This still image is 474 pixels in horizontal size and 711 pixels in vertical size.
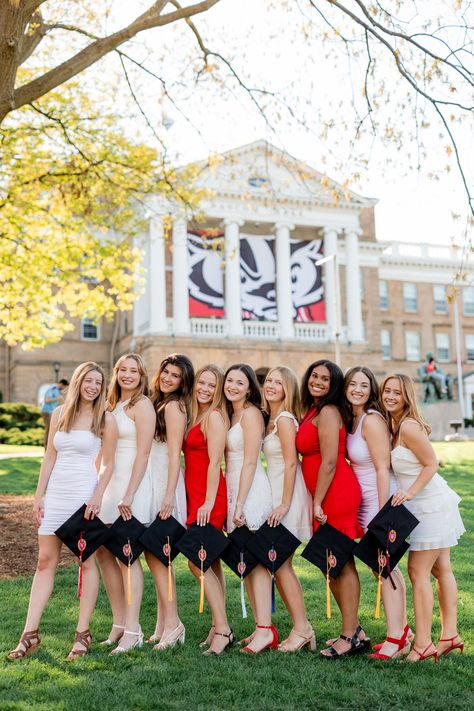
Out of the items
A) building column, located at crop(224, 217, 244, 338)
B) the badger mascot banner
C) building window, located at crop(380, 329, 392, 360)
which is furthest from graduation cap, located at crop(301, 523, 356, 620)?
building window, located at crop(380, 329, 392, 360)

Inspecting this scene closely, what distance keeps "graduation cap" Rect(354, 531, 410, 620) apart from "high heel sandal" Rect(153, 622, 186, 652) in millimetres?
1408

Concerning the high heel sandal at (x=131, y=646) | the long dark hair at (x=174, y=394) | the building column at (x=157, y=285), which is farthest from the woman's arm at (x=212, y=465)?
the building column at (x=157, y=285)

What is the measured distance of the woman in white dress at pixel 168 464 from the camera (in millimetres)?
5430

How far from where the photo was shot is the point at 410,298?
5531 cm

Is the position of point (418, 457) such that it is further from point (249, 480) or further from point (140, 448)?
point (140, 448)

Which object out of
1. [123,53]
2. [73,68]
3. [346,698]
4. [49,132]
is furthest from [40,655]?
[49,132]

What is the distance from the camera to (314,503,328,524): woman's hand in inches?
207

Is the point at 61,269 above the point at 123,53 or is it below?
below

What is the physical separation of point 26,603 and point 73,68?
233 inches

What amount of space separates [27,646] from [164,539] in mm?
1155

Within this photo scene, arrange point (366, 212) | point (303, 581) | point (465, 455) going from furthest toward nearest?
point (366, 212) → point (465, 455) → point (303, 581)

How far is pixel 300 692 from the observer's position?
4.42 meters

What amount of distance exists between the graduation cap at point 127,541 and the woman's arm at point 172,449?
8.2 inches

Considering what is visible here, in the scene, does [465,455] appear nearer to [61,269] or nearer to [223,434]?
[61,269]
